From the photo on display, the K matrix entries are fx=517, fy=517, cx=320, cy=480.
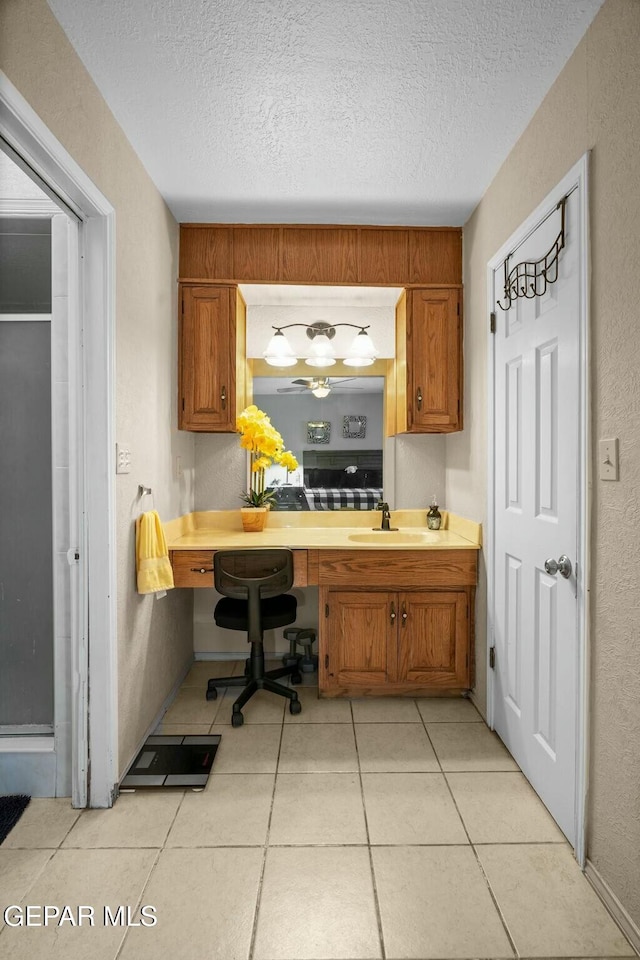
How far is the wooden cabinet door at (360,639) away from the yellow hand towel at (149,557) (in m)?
0.89

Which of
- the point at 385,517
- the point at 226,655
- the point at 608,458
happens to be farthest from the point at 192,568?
the point at 608,458

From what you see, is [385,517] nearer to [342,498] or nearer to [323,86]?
[342,498]

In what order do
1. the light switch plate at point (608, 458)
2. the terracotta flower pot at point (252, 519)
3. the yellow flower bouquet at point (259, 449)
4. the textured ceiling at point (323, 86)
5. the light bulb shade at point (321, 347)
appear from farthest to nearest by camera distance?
the light bulb shade at point (321, 347) → the terracotta flower pot at point (252, 519) → the yellow flower bouquet at point (259, 449) → the textured ceiling at point (323, 86) → the light switch plate at point (608, 458)

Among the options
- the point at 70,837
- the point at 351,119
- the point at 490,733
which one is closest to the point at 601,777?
the point at 490,733

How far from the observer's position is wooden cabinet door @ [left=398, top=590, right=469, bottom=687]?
2.69 m

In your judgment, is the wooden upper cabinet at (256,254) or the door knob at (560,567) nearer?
the door knob at (560,567)

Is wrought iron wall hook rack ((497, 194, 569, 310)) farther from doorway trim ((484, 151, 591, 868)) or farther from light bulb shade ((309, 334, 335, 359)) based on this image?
light bulb shade ((309, 334, 335, 359))

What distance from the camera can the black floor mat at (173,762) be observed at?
2.01 metres

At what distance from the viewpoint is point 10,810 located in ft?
6.06

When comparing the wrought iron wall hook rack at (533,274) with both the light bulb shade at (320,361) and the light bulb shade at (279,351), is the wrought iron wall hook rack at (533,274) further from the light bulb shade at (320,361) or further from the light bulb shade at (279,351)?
the light bulb shade at (279,351)

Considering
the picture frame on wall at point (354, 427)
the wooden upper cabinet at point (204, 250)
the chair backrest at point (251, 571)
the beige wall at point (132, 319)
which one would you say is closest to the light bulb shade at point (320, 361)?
the picture frame on wall at point (354, 427)

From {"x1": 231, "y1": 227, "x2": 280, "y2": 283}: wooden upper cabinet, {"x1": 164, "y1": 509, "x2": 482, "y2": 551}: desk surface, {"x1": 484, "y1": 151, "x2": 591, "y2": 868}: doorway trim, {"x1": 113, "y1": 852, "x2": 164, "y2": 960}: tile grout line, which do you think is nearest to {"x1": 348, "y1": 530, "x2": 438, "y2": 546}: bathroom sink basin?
{"x1": 164, "y1": 509, "x2": 482, "y2": 551}: desk surface

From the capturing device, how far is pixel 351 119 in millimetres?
1981

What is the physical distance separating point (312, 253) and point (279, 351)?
0.59 meters
